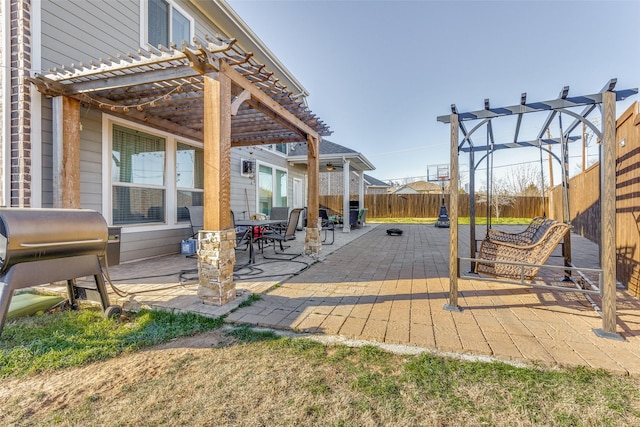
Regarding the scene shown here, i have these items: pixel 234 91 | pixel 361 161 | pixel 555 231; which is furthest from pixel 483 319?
pixel 361 161

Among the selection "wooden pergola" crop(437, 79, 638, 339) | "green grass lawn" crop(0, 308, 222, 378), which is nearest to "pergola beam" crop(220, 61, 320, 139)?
"wooden pergola" crop(437, 79, 638, 339)

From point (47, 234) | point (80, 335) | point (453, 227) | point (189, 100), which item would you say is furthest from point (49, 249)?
point (453, 227)

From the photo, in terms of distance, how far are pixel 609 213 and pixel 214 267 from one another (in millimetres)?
3517

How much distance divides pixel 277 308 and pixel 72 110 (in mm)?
3876

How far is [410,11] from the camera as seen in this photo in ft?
25.9

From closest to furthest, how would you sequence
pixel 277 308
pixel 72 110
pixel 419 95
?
pixel 277 308
pixel 72 110
pixel 419 95

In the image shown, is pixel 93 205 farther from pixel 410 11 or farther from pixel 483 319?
pixel 410 11

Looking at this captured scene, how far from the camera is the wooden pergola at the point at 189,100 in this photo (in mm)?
3061

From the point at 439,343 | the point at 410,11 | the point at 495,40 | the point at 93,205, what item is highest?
the point at 410,11

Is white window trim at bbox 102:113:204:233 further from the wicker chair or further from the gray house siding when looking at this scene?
the wicker chair

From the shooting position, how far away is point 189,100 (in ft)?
14.3

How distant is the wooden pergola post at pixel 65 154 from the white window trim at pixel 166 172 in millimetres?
685

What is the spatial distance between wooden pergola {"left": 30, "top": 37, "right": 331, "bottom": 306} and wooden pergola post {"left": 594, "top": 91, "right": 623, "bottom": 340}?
3.17 m

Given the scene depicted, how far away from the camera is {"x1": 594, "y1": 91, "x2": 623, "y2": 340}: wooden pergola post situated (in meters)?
2.38
